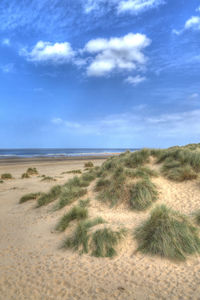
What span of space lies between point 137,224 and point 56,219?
293cm

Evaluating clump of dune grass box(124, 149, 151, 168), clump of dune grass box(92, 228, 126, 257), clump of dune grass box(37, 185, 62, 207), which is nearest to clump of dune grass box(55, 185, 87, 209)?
clump of dune grass box(37, 185, 62, 207)

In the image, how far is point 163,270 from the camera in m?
4.05

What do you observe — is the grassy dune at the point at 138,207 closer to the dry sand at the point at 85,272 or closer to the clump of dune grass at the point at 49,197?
the clump of dune grass at the point at 49,197

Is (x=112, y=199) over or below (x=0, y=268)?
over

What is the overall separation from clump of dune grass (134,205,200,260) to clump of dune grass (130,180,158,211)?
170 cm

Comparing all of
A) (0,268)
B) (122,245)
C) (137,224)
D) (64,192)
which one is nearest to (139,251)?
(122,245)

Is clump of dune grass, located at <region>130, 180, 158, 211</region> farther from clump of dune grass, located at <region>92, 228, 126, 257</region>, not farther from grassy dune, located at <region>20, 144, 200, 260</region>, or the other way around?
clump of dune grass, located at <region>92, 228, 126, 257</region>

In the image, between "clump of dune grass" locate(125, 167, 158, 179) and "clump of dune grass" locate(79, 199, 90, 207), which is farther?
"clump of dune grass" locate(125, 167, 158, 179)

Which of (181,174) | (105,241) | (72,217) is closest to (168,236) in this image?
(105,241)

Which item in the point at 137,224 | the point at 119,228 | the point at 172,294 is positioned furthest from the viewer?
the point at 137,224

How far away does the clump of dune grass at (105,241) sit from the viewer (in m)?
4.76

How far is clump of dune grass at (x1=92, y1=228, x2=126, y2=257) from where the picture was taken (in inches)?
187

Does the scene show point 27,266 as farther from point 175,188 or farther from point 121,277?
point 175,188

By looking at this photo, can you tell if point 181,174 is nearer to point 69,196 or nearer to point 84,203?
point 84,203
